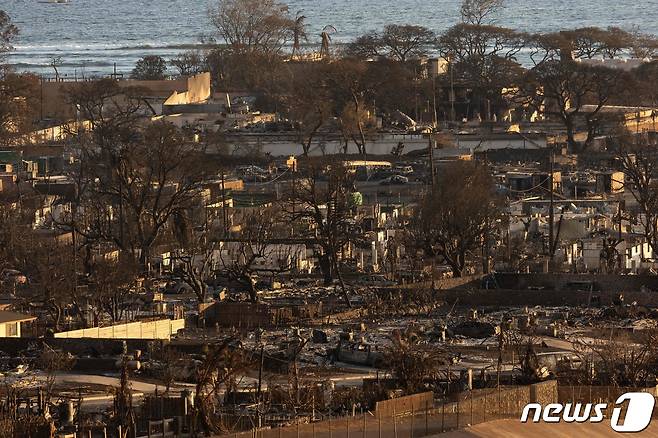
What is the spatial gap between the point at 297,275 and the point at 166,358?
777 cm

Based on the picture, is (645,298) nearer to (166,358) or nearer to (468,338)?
(468,338)

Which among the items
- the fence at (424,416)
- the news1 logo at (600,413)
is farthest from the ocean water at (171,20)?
the news1 logo at (600,413)

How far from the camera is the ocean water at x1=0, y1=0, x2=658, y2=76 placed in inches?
3226

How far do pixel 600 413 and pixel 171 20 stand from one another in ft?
296

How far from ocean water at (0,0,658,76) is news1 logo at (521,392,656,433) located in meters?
51.1

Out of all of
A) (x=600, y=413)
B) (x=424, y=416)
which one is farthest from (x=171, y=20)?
(x=424, y=416)

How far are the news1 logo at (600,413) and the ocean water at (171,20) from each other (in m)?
51.1

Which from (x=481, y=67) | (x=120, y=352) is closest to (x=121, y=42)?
(x=481, y=67)

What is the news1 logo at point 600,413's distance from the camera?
54.1ft

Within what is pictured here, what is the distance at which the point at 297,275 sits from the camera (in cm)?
2773

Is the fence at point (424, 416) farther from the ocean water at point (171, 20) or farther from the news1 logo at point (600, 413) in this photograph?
the ocean water at point (171, 20)

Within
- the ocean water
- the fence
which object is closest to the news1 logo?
the fence

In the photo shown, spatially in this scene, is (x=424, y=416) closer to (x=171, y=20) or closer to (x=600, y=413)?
(x=600, y=413)

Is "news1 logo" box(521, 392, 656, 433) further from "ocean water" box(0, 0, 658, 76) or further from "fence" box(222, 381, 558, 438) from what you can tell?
"ocean water" box(0, 0, 658, 76)
